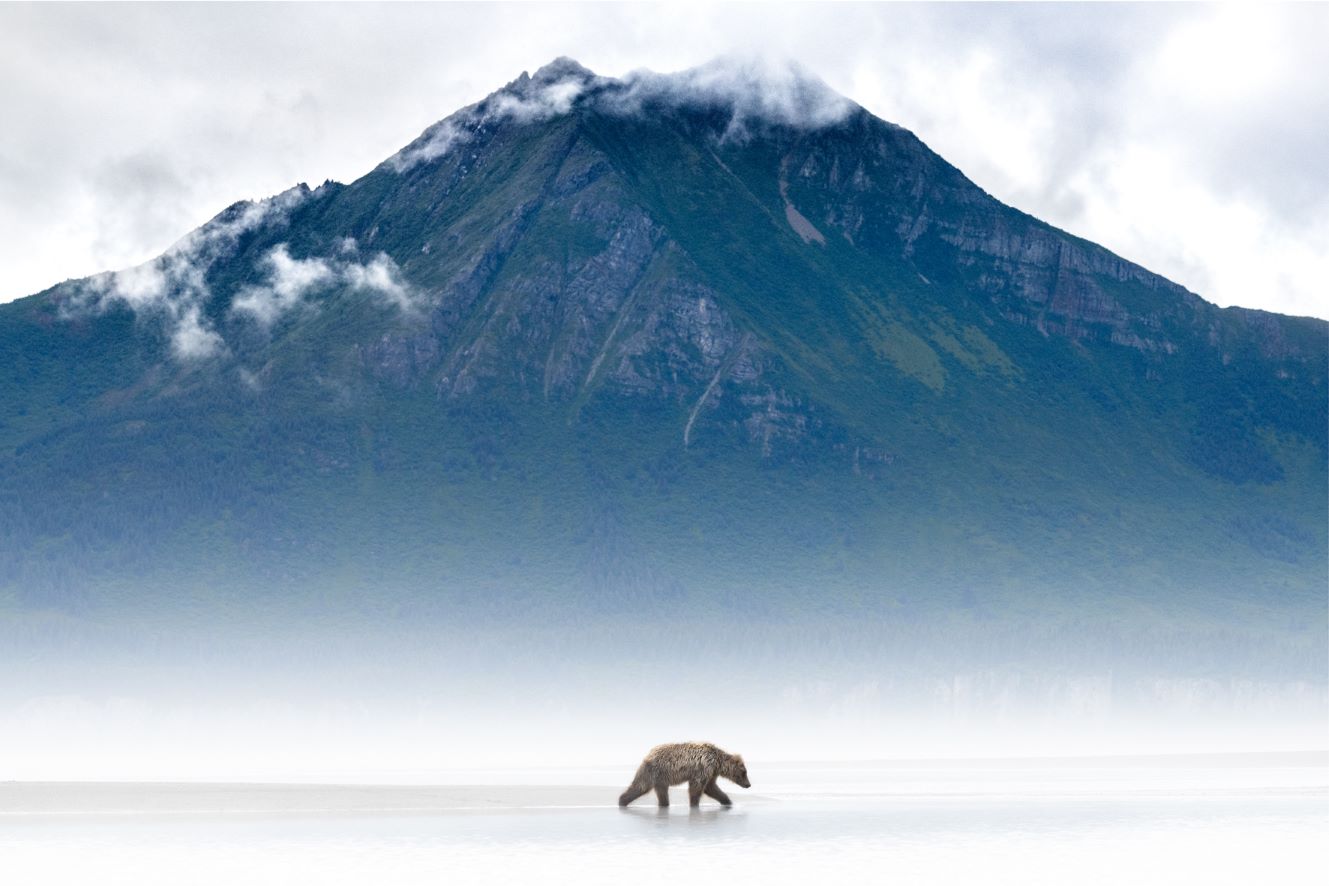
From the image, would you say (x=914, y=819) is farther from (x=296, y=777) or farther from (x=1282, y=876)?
(x=296, y=777)

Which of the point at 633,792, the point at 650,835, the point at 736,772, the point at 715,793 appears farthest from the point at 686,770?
the point at 650,835

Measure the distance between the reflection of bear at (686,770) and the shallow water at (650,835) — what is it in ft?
3.94

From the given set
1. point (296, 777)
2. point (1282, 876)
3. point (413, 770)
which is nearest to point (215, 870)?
point (1282, 876)

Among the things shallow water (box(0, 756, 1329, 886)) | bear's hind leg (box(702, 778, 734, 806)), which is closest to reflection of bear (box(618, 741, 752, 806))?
bear's hind leg (box(702, 778, 734, 806))

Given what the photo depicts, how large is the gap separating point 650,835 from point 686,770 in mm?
11299

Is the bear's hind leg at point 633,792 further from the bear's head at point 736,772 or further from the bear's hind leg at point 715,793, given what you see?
the bear's head at point 736,772

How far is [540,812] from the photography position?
9606 centimetres

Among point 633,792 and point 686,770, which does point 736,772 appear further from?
point 633,792

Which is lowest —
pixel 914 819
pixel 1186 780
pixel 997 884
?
pixel 997 884

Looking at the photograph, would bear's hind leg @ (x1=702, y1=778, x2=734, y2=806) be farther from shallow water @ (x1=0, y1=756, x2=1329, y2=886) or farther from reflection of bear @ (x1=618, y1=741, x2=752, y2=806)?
shallow water @ (x1=0, y1=756, x2=1329, y2=886)

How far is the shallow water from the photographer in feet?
229

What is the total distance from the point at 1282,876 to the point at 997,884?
9.66 meters

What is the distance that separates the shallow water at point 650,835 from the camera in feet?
229

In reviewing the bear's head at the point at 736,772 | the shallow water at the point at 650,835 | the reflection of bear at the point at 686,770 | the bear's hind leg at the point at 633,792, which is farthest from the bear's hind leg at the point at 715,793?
the bear's hind leg at the point at 633,792
